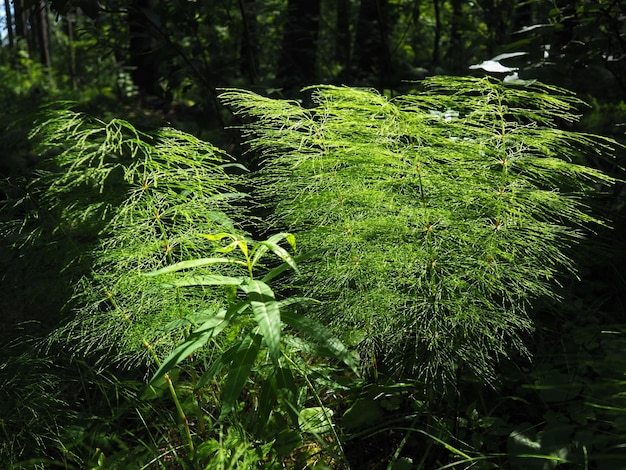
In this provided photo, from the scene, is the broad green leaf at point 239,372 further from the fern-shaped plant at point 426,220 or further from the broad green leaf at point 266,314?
the fern-shaped plant at point 426,220

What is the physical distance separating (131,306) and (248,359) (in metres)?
0.49

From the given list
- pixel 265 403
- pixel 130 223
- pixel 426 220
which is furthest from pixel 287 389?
pixel 130 223

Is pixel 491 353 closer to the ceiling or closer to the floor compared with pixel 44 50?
closer to the floor

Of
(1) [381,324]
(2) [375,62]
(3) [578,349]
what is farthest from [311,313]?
(2) [375,62]

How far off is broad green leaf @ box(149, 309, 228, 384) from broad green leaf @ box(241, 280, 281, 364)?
94 mm

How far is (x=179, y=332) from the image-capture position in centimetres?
156

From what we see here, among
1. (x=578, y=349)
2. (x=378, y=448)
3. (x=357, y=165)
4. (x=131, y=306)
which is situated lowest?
(x=378, y=448)

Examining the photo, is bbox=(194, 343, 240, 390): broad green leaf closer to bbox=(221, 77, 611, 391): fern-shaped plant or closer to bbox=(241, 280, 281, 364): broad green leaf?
bbox=(241, 280, 281, 364): broad green leaf

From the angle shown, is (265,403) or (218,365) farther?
(265,403)

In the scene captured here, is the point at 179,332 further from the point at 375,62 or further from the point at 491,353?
the point at 375,62

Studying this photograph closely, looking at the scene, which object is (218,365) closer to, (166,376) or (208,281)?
(208,281)

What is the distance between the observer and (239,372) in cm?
119

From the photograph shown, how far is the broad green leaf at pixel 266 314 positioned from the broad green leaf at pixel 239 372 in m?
0.10

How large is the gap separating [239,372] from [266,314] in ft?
0.56
